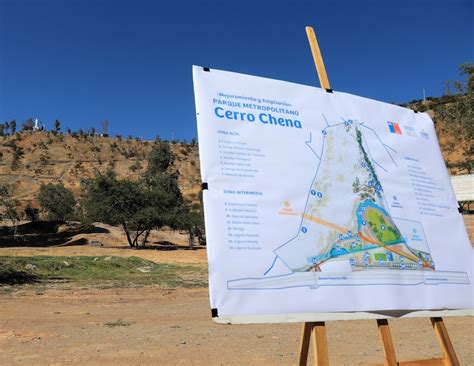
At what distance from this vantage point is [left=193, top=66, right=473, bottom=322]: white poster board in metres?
2.99

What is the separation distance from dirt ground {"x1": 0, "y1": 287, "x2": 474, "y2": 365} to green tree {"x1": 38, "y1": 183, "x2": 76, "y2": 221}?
160ft

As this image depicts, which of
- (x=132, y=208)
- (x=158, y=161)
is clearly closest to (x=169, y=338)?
(x=132, y=208)

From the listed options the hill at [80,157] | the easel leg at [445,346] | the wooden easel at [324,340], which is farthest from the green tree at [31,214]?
the easel leg at [445,346]

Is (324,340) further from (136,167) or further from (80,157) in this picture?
(80,157)

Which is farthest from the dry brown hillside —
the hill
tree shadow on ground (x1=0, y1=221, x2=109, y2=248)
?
tree shadow on ground (x1=0, y1=221, x2=109, y2=248)

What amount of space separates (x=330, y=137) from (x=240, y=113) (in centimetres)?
84

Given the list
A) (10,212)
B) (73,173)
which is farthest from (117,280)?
(73,173)

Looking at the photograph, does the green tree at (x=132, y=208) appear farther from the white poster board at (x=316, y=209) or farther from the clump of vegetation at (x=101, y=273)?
the white poster board at (x=316, y=209)

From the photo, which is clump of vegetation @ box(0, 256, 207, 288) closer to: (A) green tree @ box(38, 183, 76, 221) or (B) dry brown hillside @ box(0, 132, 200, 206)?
(A) green tree @ box(38, 183, 76, 221)

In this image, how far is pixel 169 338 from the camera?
6.90 m

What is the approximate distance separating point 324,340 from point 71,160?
8149 centimetres

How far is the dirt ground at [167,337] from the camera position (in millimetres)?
5746

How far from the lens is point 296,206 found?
328 centimetres

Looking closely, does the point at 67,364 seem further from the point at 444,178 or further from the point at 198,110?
the point at 444,178
